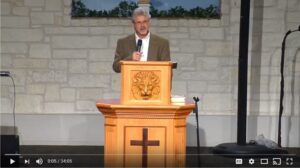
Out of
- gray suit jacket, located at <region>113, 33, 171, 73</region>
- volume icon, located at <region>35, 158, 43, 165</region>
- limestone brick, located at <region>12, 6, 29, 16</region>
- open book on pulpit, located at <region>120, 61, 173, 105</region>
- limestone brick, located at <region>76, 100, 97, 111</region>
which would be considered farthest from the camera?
limestone brick, located at <region>76, 100, 97, 111</region>

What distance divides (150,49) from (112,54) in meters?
2.95

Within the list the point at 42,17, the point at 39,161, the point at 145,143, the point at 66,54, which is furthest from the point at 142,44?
the point at 42,17

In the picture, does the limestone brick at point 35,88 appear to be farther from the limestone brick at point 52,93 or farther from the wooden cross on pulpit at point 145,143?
the wooden cross on pulpit at point 145,143

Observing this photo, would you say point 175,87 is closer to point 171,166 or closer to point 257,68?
point 257,68

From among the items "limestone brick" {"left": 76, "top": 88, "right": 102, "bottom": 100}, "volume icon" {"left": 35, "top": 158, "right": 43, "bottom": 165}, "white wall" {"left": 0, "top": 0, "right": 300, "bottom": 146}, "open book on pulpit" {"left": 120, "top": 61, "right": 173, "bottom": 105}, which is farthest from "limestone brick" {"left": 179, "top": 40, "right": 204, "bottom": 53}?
"open book on pulpit" {"left": 120, "top": 61, "right": 173, "bottom": 105}

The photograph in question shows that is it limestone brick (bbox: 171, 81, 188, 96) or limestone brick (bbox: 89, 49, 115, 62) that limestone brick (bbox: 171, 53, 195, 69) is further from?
limestone brick (bbox: 89, 49, 115, 62)

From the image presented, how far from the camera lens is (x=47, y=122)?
7695 mm

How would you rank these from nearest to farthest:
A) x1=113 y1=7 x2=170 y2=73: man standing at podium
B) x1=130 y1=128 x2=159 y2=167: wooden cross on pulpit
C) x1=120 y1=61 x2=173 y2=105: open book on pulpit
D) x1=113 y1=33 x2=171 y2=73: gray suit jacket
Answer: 1. x1=130 y1=128 x2=159 y2=167: wooden cross on pulpit
2. x1=120 y1=61 x2=173 y2=105: open book on pulpit
3. x1=113 y1=7 x2=170 y2=73: man standing at podium
4. x1=113 y1=33 x2=171 y2=73: gray suit jacket

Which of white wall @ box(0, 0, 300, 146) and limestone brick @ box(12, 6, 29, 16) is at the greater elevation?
limestone brick @ box(12, 6, 29, 16)

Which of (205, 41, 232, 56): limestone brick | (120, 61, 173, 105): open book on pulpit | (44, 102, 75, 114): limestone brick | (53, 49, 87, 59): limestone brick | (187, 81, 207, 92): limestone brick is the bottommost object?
(44, 102, 75, 114): limestone brick

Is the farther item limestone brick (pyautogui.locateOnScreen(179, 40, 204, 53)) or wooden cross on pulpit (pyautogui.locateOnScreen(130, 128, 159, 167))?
limestone brick (pyautogui.locateOnScreen(179, 40, 204, 53))

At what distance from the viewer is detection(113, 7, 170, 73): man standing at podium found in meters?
4.63

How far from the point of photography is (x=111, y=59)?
773 cm

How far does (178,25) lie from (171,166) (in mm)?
3749
